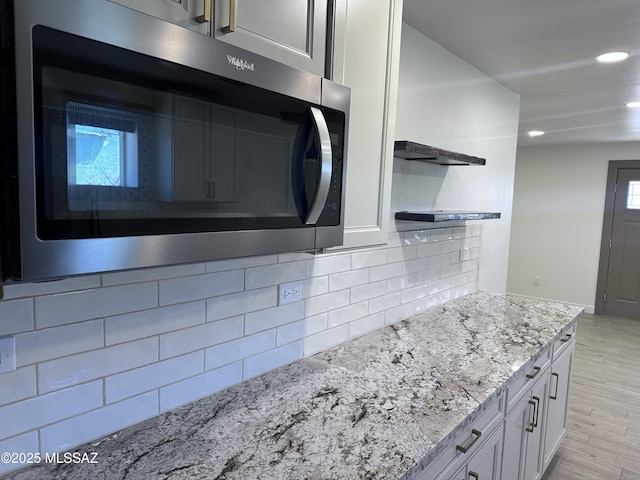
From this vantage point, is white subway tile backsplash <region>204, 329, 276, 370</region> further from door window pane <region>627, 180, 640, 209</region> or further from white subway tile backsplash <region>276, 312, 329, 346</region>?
door window pane <region>627, 180, 640, 209</region>

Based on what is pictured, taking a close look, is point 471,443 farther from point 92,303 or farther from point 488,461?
point 92,303

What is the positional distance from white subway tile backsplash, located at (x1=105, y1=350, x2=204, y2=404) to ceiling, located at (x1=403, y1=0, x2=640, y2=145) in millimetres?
1746

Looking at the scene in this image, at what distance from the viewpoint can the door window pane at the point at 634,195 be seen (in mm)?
5746

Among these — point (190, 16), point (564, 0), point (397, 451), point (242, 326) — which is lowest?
point (397, 451)

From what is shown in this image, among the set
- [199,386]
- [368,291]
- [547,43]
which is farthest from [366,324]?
[547,43]

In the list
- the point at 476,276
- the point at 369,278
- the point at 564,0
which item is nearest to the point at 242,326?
the point at 369,278

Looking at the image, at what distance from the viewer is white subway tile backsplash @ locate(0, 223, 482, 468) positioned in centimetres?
96

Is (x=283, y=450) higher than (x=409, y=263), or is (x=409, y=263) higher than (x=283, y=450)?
(x=409, y=263)

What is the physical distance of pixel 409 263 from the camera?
7.58ft

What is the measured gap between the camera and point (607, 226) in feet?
19.4

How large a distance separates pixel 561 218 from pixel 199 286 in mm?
6337

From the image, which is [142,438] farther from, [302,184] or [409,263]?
[409,263]

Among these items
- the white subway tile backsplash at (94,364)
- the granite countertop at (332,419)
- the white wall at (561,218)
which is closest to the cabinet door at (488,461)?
the granite countertop at (332,419)

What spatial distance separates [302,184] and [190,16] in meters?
0.43
